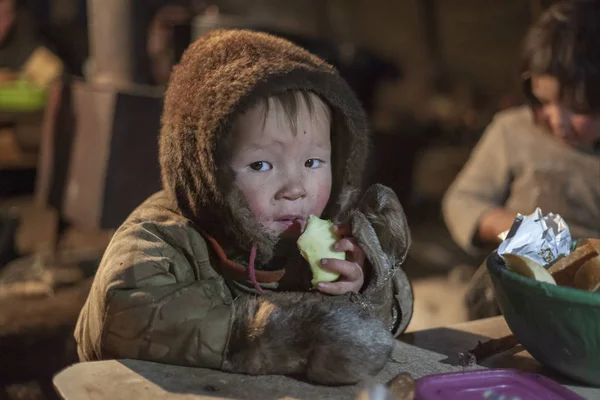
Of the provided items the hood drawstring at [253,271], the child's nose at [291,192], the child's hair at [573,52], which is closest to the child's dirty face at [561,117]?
the child's hair at [573,52]

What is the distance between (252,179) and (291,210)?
0.33ft

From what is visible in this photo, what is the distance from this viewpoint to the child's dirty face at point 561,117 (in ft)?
6.90

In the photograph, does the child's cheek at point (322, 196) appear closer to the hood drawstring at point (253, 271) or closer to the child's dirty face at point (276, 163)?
the child's dirty face at point (276, 163)

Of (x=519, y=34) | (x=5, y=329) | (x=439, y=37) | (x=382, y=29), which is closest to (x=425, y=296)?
(x=5, y=329)

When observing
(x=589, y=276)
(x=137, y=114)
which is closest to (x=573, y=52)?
(x=589, y=276)

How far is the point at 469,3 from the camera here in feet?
20.6

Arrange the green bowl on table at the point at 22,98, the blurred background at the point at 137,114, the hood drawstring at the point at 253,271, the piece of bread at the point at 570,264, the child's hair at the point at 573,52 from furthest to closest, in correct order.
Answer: the green bowl on table at the point at 22,98 → the blurred background at the point at 137,114 → the child's hair at the point at 573,52 → the hood drawstring at the point at 253,271 → the piece of bread at the point at 570,264

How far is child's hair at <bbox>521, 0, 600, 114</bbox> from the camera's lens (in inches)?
79.7

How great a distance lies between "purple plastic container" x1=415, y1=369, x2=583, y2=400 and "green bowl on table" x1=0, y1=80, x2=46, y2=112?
12.9 feet

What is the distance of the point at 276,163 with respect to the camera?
1.35 meters

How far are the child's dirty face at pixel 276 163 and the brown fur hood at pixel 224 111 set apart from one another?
28 mm

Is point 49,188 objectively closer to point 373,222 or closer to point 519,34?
point 373,222

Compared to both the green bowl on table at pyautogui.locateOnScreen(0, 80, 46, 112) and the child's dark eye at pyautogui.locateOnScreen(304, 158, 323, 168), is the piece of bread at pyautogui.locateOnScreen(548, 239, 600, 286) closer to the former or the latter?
the child's dark eye at pyautogui.locateOnScreen(304, 158, 323, 168)

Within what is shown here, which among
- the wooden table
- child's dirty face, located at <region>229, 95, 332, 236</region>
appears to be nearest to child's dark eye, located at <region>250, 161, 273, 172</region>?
child's dirty face, located at <region>229, 95, 332, 236</region>
